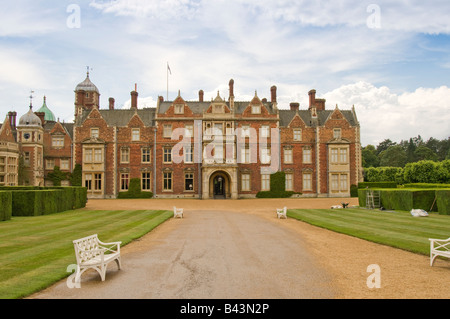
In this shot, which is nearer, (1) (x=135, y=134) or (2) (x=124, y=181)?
(2) (x=124, y=181)

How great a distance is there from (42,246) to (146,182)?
1276 inches

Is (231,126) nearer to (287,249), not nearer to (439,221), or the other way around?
(439,221)

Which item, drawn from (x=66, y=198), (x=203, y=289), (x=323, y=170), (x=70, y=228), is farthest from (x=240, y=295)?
(x=323, y=170)

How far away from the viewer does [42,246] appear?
11523 millimetres

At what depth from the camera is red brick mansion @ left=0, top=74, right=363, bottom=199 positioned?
4331 cm

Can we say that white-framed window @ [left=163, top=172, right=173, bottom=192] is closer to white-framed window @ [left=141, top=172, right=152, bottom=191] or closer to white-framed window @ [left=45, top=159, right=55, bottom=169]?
white-framed window @ [left=141, top=172, right=152, bottom=191]

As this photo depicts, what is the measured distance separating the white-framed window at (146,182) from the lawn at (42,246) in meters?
23.6

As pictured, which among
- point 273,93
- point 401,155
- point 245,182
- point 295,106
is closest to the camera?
point 245,182

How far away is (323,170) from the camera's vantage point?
44.6 meters

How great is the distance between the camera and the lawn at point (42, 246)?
301 inches

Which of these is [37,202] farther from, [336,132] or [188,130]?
[336,132]

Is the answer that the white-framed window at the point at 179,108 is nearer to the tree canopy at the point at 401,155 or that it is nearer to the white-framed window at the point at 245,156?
the white-framed window at the point at 245,156

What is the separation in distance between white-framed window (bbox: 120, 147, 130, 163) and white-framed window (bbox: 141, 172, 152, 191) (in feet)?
9.07

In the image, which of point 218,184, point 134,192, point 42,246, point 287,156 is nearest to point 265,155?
point 287,156
